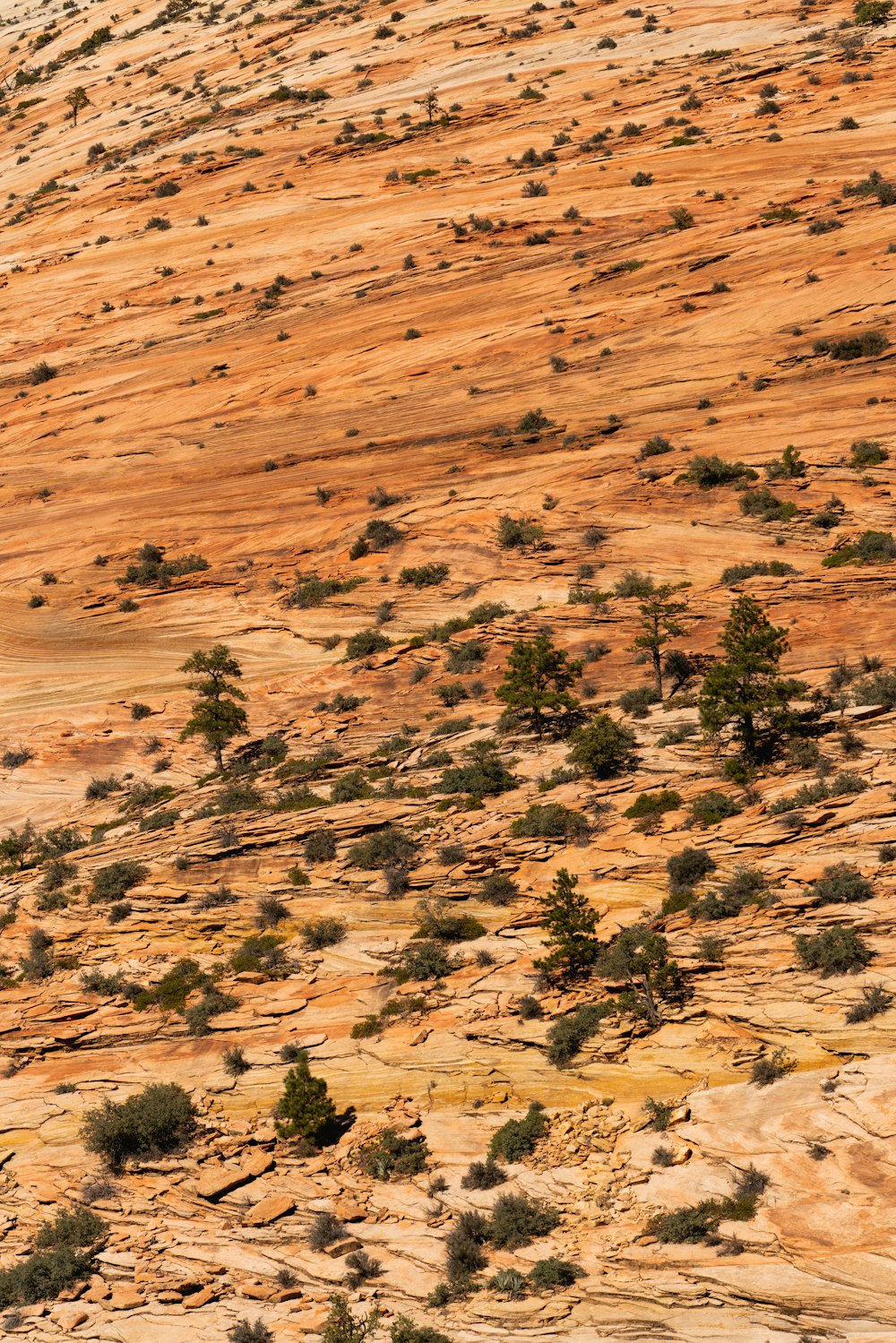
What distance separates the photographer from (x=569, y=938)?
26.1 metres

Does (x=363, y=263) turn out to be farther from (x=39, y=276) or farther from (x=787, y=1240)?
(x=787, y=1240)

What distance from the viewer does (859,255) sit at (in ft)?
169

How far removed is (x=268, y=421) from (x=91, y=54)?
86023 mm

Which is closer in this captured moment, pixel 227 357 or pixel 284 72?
pixel 227 357

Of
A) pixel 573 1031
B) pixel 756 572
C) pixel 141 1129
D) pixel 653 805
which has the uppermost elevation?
pixel 756 572

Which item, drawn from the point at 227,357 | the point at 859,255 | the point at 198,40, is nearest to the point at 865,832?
the point at 859,255

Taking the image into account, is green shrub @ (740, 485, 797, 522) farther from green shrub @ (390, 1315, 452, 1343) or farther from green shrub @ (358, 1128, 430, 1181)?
green shrub @ (390, 1315, 452, 1343)

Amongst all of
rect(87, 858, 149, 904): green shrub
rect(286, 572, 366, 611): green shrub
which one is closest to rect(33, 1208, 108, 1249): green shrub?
rect(87, 858, 149, 904): green shrub

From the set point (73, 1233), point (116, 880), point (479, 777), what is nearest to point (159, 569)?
point (116, 880)

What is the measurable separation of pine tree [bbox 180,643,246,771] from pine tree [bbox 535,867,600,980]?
16.2m

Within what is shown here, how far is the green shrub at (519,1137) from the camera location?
22.4 metres

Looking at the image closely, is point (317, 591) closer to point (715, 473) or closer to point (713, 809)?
point (715, 473)

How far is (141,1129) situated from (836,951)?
48.5ft

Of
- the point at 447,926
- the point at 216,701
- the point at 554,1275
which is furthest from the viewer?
the point at 216,701
